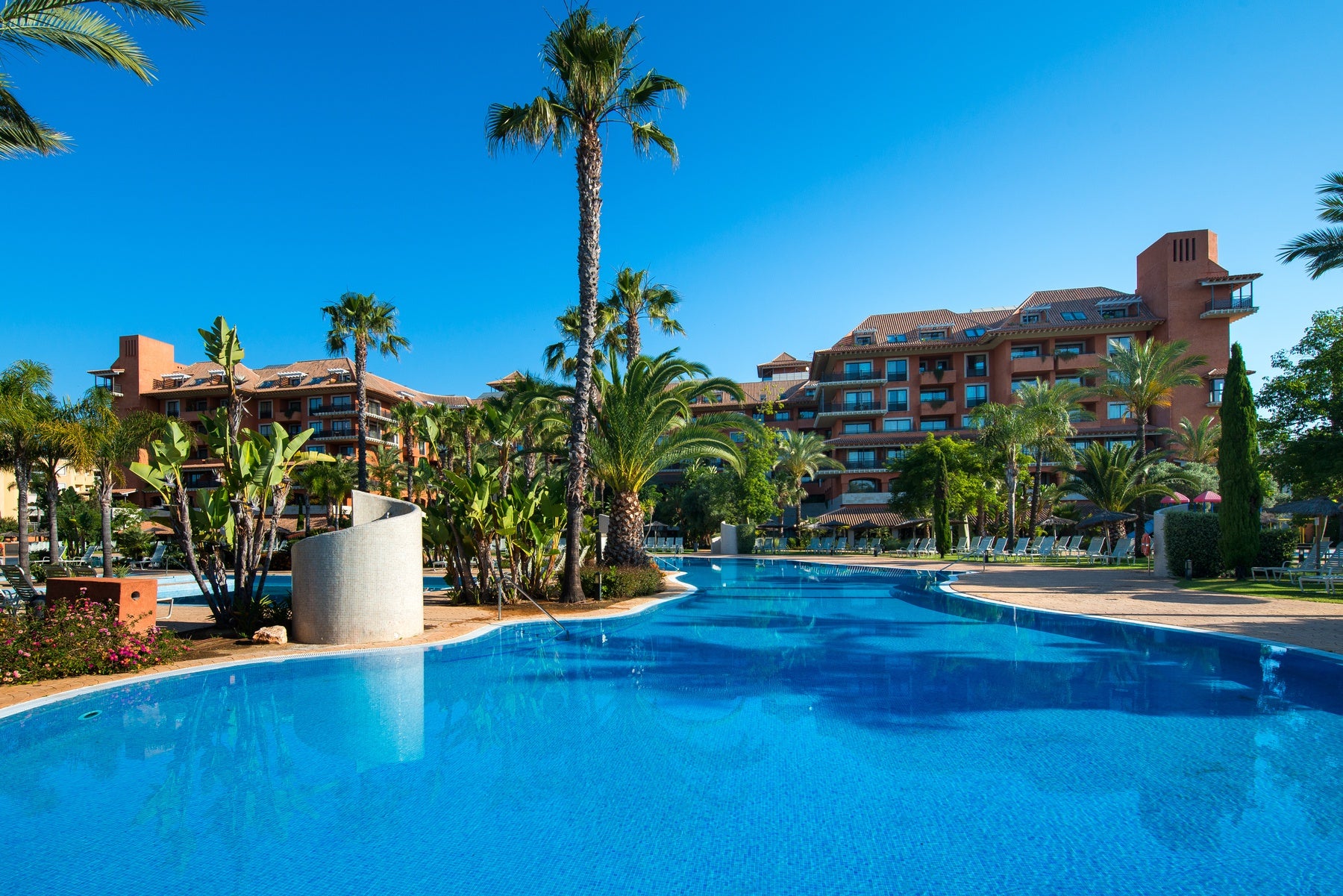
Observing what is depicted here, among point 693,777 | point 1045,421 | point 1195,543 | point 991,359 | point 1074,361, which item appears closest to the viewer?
point 693,777

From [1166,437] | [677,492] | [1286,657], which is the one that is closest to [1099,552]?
[1286,657]

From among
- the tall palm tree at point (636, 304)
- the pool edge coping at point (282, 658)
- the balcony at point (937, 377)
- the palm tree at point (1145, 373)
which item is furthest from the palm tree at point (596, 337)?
the balcony at point (937, 377)

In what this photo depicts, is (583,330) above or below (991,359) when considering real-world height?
below

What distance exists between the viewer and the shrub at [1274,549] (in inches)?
784

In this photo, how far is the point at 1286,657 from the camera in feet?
32.0

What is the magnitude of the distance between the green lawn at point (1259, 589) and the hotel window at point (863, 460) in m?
34.9

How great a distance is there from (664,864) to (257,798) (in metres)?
3.07

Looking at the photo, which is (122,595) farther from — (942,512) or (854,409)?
(854,409)

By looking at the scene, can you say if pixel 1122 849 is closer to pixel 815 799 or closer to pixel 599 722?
pixel 815 799

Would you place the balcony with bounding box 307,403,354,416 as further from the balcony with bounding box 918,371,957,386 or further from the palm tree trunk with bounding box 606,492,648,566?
the palm tree trunk with bounding box 606,492,648,566

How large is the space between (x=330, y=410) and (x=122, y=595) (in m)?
53.9

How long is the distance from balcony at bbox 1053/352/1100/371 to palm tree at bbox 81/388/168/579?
50.5 meters

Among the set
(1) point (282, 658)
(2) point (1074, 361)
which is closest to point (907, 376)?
(2) point (1074, 361)

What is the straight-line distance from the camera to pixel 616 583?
683 inches
